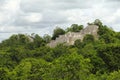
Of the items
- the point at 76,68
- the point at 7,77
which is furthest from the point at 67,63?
the point at 7,77

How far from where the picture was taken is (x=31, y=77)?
94.7 meters

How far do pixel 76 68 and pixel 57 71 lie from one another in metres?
3.77

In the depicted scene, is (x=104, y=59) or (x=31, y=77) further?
(x=104, y=59)

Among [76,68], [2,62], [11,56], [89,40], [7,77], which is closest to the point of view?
[76,68]

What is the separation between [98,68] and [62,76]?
39.3m

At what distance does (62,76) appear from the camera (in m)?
78.4

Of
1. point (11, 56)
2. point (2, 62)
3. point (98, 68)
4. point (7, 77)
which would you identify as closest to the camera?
point (7, 77)

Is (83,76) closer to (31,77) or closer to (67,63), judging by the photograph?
(67,63)

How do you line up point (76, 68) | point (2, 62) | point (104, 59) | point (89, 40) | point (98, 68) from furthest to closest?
1. point (89, 40)
2. point (2, 62)
3. point (104, 59)
4. point (98, 68)
5. point (76, 68)

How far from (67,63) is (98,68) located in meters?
39.4

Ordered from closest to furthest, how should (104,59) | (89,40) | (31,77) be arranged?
(31,77)
(104,59)
(89,40)

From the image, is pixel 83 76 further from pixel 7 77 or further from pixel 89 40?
pixel 89 40

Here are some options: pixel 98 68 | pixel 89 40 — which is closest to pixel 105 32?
pixel 89 40

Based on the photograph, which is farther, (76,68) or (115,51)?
(115,51)
